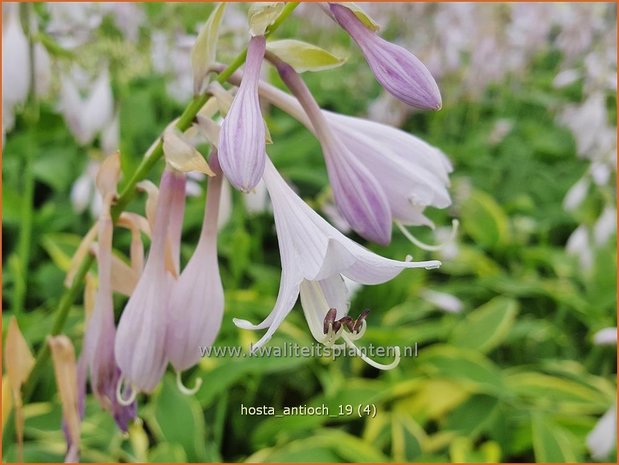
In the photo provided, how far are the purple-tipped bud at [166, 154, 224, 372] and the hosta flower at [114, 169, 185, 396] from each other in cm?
1

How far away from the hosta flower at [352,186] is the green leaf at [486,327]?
113cm

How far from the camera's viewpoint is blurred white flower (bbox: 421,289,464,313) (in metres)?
1.74

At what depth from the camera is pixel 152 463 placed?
1.17 m

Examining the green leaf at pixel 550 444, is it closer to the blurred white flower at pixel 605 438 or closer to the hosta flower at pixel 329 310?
the blurred white flower at pixel 605 438

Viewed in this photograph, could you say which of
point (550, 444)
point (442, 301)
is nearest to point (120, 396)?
point (550, 444)

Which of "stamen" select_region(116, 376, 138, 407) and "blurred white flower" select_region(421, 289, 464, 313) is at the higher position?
→ "stamen" select_region(116, 376, 138, 407)

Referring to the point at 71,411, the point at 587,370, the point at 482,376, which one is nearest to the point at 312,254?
the point at 71,411

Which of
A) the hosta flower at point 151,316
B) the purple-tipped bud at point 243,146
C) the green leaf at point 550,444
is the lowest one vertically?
the green leaf at point 550,444

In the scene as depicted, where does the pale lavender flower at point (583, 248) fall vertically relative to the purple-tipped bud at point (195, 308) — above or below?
below

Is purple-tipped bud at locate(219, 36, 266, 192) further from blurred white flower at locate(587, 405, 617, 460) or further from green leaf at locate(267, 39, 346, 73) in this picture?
blurred white flower at locate(587, 405, 617, 460)

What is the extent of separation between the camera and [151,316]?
60 cm

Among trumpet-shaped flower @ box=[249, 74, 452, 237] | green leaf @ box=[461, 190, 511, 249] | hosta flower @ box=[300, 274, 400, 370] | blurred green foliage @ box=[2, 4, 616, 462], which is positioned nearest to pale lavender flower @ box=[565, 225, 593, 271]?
blurred green foliage @ box=[2, 4, 616, 462]

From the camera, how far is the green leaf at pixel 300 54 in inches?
24.0

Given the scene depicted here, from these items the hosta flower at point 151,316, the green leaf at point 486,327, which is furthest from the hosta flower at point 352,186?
the green leaf at point 486,327
